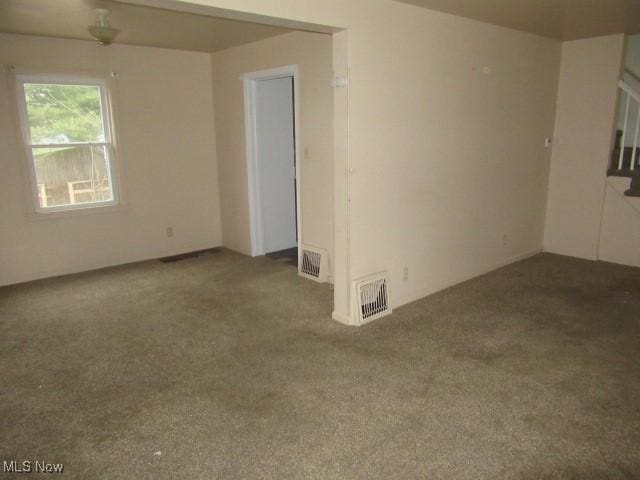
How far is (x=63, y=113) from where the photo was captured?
192 inches

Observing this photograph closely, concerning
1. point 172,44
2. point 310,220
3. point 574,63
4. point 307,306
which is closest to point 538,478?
point 307,306

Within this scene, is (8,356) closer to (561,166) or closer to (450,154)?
(450,154)

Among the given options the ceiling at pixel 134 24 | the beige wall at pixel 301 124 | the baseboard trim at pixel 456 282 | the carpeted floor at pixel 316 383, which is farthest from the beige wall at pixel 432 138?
the ceiling at pixel 134 24

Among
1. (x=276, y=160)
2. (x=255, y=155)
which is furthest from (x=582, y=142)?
(x=255, y=155)

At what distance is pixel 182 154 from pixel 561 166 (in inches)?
183

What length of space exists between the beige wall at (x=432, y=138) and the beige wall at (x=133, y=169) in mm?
2938

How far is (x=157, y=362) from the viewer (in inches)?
124

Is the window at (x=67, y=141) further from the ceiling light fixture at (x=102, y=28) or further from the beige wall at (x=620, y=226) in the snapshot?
the beige wall at (x=620, y=226)

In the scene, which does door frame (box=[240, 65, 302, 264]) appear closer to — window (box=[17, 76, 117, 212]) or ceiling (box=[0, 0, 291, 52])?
ceiling (box=[0, 0, 291, 52])

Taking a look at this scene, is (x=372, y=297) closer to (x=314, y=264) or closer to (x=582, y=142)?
(x=314, y=264)

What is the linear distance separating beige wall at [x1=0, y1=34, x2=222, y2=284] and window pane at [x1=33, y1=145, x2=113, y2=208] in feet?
0.56

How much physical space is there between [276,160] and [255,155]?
1.10 feet

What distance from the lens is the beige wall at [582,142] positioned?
16.6 ft

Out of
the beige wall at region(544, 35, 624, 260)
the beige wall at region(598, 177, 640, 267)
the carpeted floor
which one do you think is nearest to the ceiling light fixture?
the carpeted floor
